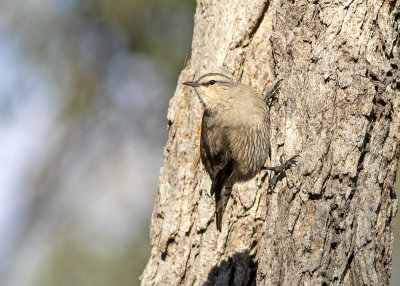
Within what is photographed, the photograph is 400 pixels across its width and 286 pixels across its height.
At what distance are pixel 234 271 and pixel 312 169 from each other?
4.31ft

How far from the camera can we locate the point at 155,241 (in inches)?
175

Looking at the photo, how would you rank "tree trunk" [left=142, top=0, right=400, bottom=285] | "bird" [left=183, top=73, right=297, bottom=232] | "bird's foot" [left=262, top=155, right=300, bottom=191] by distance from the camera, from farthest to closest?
"bird" [left=183, top=73, right=297, bottom=232], "bird's foot" [left=262, top=155, right=300, bottom=191], "tree trunk" [left=142, top=0, right=400, bottom=285]

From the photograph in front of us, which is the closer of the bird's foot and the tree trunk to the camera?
the tree trunk

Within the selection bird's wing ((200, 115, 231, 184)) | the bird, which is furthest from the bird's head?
bird's wing ((200, 115, 231, 184))

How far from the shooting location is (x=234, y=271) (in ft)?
13.6

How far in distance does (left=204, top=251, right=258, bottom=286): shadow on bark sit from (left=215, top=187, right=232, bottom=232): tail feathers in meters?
0.32

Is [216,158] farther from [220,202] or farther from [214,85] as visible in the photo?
[214,85]

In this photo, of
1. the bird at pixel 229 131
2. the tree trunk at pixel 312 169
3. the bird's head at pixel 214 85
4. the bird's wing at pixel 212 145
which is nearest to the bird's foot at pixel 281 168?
the tree trunk at pixel 312 169

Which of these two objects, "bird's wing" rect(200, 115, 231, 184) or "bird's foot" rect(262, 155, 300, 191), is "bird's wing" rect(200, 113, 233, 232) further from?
"bird's foot" rect(262, 155, 300, 191)

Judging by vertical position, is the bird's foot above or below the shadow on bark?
above

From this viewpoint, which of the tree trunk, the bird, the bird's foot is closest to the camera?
the tree trunk

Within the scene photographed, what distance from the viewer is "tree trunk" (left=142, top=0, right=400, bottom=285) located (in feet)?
10.3

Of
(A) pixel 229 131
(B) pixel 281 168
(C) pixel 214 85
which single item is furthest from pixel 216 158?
(B) pixel 281 168

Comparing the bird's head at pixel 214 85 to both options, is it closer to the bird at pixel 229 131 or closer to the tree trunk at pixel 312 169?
the bird at pixel 229 131
